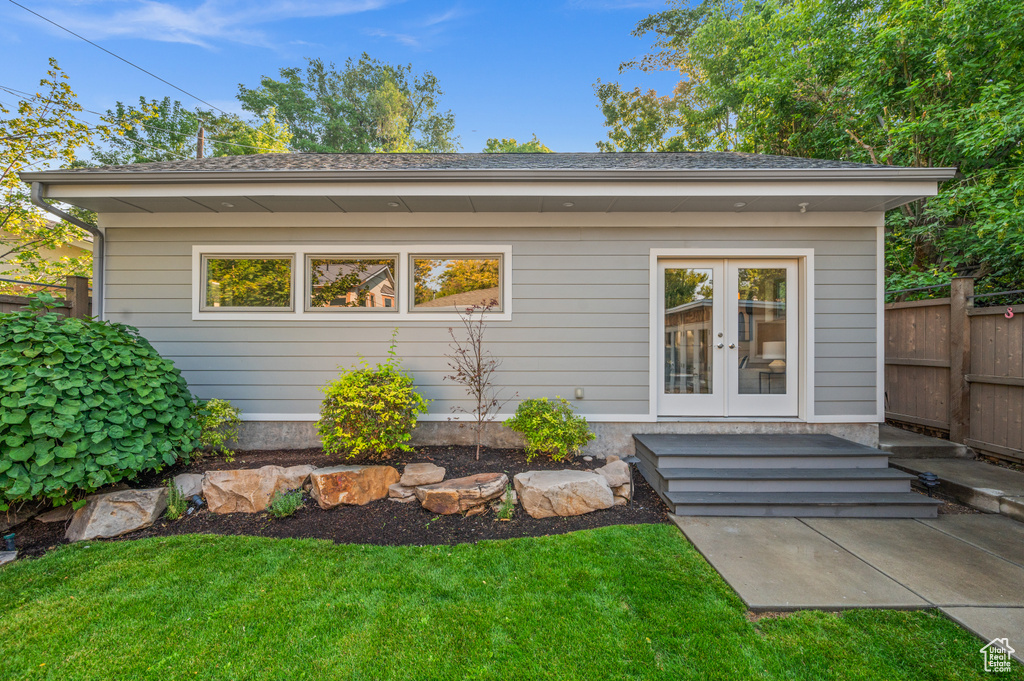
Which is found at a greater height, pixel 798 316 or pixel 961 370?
pixel 798 316

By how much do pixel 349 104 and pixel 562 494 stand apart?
1833cm

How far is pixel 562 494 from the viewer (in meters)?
3.06

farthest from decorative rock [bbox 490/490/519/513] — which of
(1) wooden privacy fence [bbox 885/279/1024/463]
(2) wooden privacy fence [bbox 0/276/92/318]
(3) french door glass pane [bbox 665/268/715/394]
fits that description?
(2) wooden privacy fence [bbox 0/276/92/318]

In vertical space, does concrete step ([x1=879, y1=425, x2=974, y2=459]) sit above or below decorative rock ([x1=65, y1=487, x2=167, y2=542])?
above

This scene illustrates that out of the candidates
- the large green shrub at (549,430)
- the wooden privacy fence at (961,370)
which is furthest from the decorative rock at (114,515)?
the wooden privacy fence at (961,370)

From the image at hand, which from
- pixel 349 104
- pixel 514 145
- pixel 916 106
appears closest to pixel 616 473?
pixel 916 106

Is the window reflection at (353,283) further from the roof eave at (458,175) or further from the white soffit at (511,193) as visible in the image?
the roof eave at (458,175)

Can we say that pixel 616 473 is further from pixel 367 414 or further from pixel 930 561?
pixel 367 414

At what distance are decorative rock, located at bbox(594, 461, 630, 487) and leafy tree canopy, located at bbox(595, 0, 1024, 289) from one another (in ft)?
18.3

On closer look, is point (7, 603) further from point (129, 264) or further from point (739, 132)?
point (739, 132)

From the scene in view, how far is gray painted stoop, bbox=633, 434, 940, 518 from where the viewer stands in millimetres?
3047

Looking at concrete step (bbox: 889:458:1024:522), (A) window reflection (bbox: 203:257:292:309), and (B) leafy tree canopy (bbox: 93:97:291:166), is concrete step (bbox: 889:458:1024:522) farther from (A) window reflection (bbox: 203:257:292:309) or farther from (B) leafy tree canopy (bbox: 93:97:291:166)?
(B) leafy tree canopy (bbox: 93:97:291:166)

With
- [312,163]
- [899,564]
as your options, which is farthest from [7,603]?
[899,564]

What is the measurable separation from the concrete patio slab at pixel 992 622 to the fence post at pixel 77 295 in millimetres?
7124
